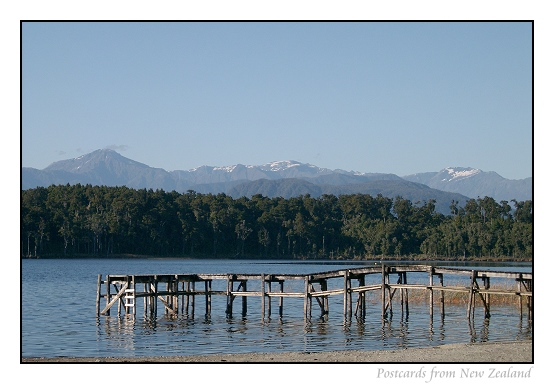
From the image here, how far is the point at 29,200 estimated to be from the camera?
543 feet

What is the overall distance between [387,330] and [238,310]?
1493 cm

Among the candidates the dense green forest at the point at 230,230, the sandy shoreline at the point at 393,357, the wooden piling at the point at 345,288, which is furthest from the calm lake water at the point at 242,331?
the dense green forest at the point at 230,230

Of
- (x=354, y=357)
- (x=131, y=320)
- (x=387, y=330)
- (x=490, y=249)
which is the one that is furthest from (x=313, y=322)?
(x=490, y=249)

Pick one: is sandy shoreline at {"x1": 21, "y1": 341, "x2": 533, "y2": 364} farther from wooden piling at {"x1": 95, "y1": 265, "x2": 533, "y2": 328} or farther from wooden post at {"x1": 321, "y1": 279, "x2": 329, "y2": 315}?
wooden post at {"x1": 321, "y1": 279, "x2": 329, "y2": 315}

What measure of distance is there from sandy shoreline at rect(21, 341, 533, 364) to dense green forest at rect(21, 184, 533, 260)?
128910 mm

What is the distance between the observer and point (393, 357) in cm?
2692

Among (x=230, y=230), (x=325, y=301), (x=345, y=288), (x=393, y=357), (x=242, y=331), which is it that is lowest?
(x=230, y=230)

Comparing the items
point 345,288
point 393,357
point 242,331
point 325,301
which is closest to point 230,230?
point 325,301

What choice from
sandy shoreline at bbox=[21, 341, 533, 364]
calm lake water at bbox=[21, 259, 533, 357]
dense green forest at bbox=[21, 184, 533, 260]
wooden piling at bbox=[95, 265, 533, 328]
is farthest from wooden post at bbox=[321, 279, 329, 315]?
dense green forest at bbox=[21, 184, 533, 260]

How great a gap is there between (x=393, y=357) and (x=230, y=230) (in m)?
161

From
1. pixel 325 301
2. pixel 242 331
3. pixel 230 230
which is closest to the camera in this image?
pixel 242 331

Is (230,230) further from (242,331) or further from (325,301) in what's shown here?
(242,331)

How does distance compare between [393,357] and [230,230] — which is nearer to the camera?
[393,357]
